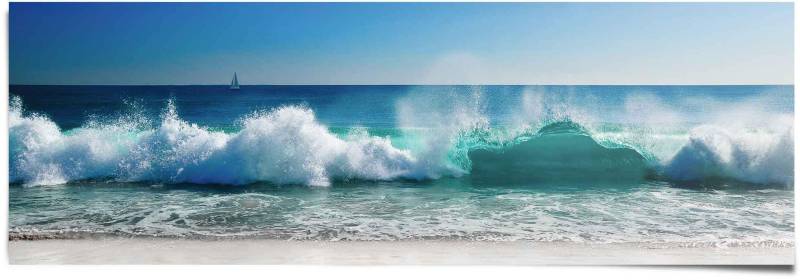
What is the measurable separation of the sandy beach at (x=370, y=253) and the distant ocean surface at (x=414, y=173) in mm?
134

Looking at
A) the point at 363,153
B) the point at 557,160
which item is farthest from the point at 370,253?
the point at 557,160

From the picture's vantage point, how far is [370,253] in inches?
125

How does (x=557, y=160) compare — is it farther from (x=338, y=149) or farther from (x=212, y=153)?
(x=212, y=153)

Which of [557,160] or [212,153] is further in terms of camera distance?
[557,160]

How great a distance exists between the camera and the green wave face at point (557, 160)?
17.1 ft

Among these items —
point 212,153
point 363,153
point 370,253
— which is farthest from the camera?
point 363,153

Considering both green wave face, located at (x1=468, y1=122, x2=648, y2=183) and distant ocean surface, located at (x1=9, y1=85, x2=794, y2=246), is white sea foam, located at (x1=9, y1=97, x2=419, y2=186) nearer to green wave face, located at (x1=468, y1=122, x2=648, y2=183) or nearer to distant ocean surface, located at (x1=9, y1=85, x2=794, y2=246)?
distant ocean surface, located at (x1=9, y1=85, x2=794, y2=246)

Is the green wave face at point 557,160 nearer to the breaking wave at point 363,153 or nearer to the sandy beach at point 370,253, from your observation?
the breaking wave at point 363,153

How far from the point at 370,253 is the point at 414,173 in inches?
86.4

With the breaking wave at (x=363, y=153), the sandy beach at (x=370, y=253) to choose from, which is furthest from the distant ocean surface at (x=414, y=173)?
the sandy beach at (x=370, y=253)

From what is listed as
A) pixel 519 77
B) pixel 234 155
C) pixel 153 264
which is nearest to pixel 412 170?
pixel 519 77

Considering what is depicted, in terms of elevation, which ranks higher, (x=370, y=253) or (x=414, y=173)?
(x=414, y=173)

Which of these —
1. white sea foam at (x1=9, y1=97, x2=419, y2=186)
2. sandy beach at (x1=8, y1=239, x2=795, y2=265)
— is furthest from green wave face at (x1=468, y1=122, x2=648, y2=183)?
sandy beach at (x1=8, y1=239, x2=795, y2=265)

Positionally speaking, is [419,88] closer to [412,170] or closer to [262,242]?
[412,170]
